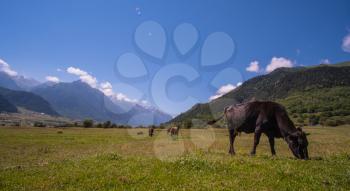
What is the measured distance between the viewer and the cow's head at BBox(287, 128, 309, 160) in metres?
16.9

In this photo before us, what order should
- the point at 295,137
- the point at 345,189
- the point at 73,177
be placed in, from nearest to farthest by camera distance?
the point at 345,189
the point at 73,177
the point at 295,137

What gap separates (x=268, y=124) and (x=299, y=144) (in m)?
2.43

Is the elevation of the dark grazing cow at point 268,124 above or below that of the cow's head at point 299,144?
above

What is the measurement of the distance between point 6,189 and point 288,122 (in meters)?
15.6

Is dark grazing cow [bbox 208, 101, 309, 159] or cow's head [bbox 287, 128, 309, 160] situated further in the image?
dark grazing cow [bbox 208, 101, 309, 159]

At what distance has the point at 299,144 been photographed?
1695 centimetres

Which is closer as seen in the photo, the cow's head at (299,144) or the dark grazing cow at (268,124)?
the cow's head at (299,144)

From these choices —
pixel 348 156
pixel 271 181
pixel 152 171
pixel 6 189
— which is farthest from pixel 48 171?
pixel 348 156

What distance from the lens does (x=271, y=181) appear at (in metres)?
10.9

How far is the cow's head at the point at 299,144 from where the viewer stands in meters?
16.9

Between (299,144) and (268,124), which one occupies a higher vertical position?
(268,124)

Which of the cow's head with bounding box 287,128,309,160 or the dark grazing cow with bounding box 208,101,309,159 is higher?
the dark grazing cow with bounding box 208,101,309,159

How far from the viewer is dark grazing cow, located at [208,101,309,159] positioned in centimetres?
1709

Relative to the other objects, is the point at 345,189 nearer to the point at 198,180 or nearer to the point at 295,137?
the point at 198,180
